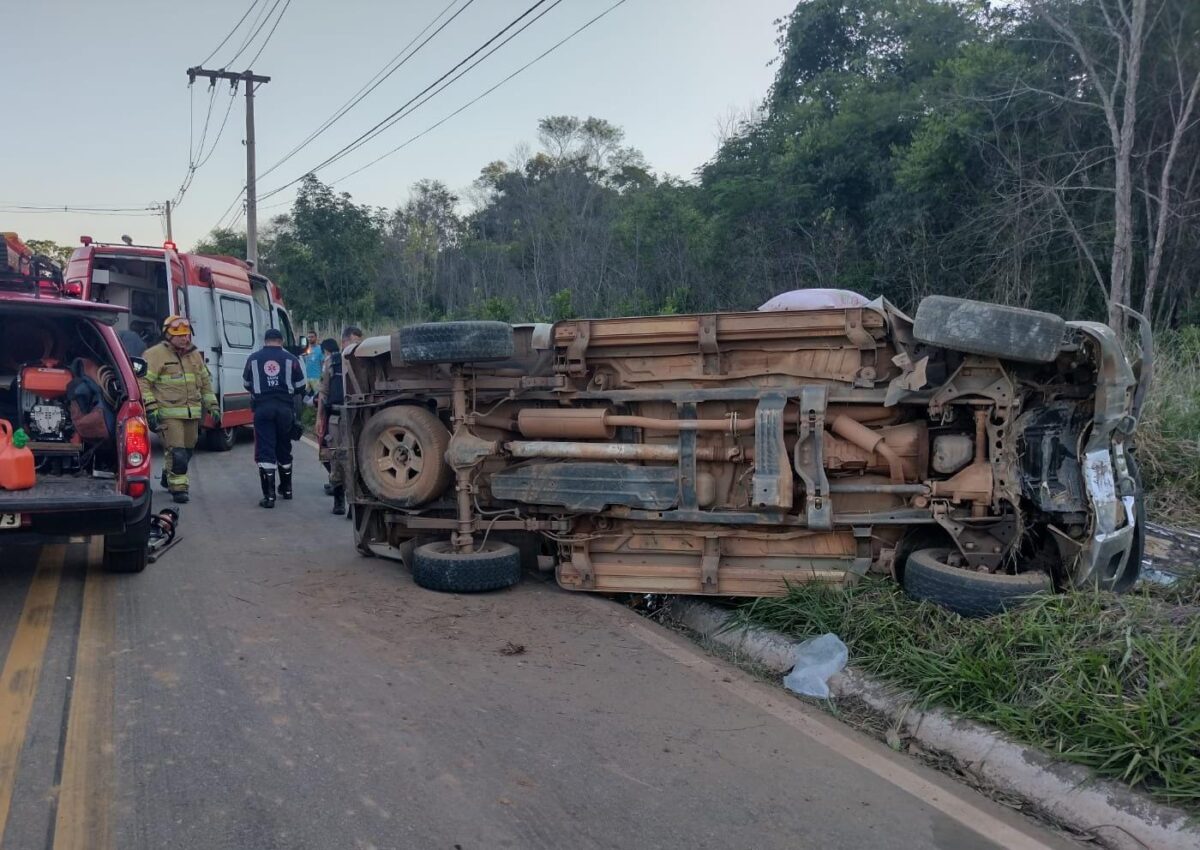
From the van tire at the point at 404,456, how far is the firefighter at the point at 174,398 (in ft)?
11.8

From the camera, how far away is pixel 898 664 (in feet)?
14.3

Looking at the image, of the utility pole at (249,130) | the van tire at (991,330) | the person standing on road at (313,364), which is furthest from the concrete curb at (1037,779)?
the utility pole at (249,130)

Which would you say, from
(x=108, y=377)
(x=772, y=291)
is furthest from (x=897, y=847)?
(x=772, y=291)

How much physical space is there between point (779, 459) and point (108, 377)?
4.84 meters

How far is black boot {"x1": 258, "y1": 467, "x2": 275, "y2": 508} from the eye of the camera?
9188 millimetres

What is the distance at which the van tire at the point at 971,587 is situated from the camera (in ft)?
14.9

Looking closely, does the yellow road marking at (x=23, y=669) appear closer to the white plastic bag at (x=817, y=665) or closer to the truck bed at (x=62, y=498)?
the truck bed at (x=62, y=498)

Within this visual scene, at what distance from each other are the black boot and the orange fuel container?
3.38m

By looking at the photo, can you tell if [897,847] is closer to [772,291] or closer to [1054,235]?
[1054,235]

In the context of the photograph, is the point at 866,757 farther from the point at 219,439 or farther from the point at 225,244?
the point at 225,244

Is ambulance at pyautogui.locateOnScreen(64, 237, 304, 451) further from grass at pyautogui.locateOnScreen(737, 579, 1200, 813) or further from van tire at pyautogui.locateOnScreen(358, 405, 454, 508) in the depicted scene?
grass at pyautogui.locateOnScreen(737, 579, 1200, 813)

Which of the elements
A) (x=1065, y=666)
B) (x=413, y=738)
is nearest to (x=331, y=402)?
(x=413, y=738)

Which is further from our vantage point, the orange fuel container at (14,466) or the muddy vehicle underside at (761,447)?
the orange fuel container at (14,466)

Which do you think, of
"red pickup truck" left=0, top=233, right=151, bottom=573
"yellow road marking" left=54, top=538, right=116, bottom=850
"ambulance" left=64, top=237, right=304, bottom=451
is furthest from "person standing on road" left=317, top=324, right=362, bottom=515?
"yellow road marking" left=54, top=538, right=116, bottom=850
